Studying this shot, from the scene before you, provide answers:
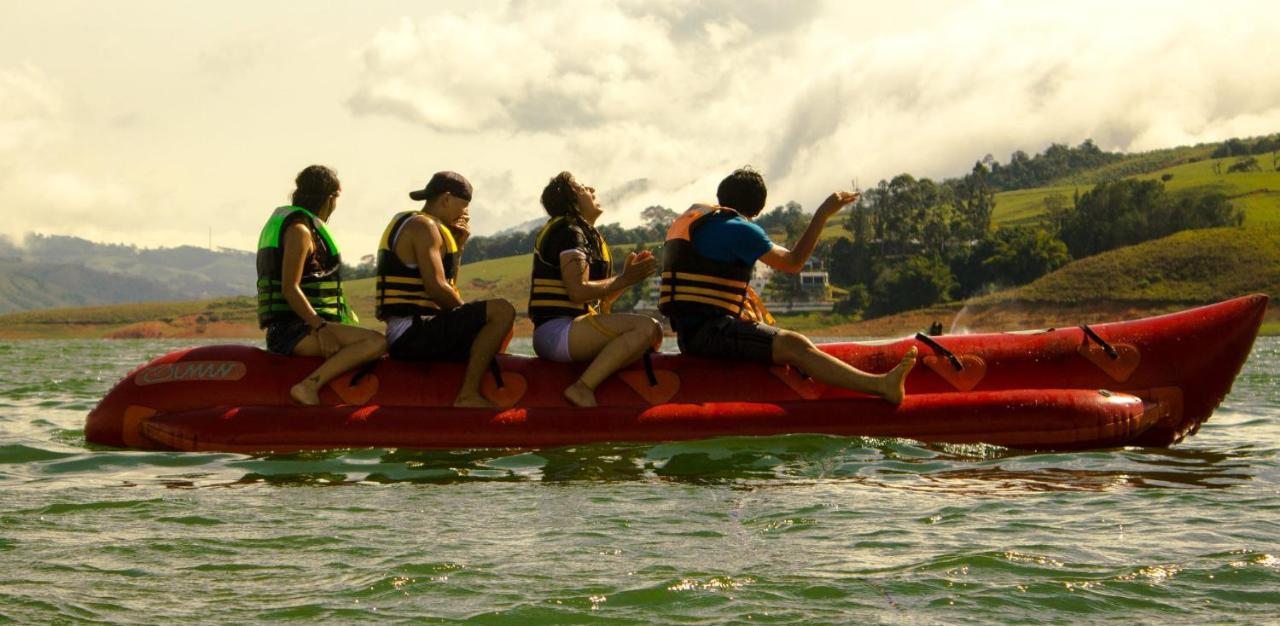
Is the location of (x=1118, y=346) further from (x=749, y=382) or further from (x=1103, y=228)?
(x=1103, y=228)

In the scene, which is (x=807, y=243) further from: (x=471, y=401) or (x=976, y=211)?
(x=976, y=211)

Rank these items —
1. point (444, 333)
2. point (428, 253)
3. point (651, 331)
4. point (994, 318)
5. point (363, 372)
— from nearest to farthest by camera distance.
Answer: point (428, 253) < point (444, 333) < point (651, 331) < point (363, 372) < point (994, 318)

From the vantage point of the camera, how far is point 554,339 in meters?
9.96

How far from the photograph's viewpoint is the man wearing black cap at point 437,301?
31.3 feet

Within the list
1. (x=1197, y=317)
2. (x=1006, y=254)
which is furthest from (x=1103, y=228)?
(x=1197, y=317)

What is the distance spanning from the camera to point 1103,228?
111875 mm

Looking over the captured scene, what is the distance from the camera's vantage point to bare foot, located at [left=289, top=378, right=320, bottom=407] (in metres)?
9.77

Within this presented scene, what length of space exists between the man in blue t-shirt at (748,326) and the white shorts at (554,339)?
2.63ft

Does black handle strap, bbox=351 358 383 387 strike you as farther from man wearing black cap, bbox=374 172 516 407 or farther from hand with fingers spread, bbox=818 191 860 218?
hand with fingers spread, bbox=818 191 860 218

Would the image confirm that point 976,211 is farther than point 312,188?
Yes

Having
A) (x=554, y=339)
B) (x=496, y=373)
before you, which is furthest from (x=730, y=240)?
(x=496, y=373)

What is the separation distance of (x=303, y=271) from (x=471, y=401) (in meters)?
1.48

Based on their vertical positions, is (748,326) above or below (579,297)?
below

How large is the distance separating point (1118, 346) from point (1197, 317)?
2.24 ft
